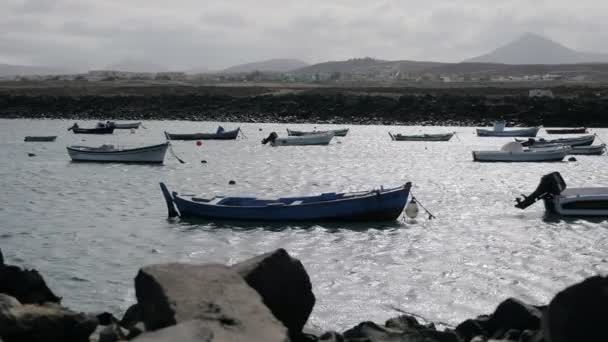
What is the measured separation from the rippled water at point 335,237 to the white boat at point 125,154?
0.88 metres

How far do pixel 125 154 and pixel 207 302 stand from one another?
37614mm

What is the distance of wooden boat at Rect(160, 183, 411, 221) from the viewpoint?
997 inches

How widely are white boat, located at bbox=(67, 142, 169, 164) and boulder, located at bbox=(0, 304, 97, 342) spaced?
116 ft

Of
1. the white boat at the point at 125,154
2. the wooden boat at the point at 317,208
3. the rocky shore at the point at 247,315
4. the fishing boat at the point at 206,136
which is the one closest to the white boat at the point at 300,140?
the fishing boat at the point at 206,136


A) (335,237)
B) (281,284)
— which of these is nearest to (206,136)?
(335,237)

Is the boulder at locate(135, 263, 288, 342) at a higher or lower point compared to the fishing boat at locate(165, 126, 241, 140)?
higher

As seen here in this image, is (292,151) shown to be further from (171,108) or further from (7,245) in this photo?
(171,108)

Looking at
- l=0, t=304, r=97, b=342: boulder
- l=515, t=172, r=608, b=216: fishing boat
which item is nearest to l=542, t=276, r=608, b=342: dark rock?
l=0, t=304, r=97, b=342: boulder

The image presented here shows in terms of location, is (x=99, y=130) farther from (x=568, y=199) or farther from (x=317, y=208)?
(x=568, y=199)

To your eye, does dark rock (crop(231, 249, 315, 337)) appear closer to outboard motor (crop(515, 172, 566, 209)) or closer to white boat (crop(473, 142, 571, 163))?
outboard motor (crop(515, 172, 566, 209))

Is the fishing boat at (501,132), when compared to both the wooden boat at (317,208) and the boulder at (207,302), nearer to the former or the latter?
the wooden boat at (317,208)

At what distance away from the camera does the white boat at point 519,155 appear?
1903 inches

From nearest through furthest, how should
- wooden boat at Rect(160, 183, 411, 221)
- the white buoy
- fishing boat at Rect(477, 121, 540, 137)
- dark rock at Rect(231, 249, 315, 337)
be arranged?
dark rock at Rect(231, 249, 315, 337) → wooden boat at Rect(160, 183, 411, 221) → the white buoy → fishing boat at Rect(477, 121, 540, 137)

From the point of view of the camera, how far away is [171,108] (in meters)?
98.2
